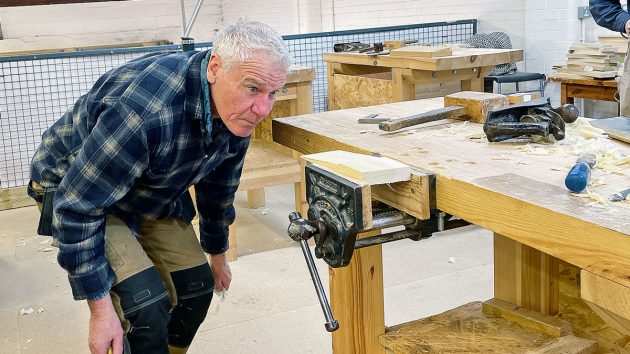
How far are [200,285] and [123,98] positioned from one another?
678 millimetres

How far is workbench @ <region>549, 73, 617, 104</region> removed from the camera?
4586mm

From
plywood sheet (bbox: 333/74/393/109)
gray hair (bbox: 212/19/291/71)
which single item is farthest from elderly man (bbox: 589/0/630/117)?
gray hair (bbox: 212/19/291/71)

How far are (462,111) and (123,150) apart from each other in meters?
0.86

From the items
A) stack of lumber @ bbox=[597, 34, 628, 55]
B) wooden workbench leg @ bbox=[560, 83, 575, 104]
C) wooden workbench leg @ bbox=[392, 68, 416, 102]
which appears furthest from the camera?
wooden workbench leg @ bbox=[560, 83, 575, 104]

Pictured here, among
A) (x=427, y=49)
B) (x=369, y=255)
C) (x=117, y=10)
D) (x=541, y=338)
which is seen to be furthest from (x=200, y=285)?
(x=117, y=10)

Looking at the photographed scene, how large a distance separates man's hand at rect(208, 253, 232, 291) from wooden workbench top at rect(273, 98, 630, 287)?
1.57 ft

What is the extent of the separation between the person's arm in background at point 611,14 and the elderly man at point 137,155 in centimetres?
233

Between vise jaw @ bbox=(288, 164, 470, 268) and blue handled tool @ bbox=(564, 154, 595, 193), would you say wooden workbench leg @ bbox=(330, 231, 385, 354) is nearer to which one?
vise jaw @ bbox=(288, 164, 470, 268)

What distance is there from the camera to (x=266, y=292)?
3141 millimetres

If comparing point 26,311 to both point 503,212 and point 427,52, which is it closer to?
point 427,52

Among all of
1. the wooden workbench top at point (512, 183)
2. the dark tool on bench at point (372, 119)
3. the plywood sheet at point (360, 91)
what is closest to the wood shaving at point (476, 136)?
the wooden workbench top at point (512, 183)

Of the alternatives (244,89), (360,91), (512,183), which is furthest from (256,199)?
(512,183)

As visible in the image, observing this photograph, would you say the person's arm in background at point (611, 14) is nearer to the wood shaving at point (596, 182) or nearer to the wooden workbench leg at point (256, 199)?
the wooden workbench leg at point (256, 199)

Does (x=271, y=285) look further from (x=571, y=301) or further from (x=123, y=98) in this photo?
(x=123, y=98)
